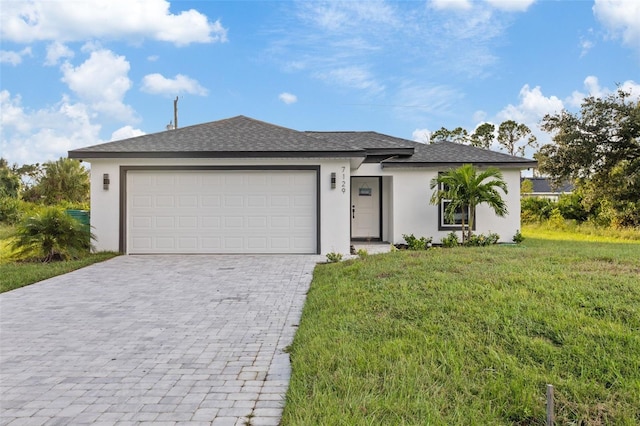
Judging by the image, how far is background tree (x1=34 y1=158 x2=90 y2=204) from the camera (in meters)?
23.4

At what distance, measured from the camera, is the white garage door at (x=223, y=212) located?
10680 millimetres


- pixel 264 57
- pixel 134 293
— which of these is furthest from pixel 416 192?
pixel 134 293

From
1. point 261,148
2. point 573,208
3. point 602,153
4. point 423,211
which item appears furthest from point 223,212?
point 573,208

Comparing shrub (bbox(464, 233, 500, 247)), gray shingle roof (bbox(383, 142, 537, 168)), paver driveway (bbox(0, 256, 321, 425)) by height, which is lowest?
paver driveway (bbox(0, 256, 321, 425))

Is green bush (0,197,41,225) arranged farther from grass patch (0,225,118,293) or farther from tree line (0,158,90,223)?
grass patch (0,225,118,293)

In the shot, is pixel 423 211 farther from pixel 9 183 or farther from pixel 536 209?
pixel 9 183

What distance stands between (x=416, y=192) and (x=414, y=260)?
5.95m

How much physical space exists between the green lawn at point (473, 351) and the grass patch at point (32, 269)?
561 centimetres

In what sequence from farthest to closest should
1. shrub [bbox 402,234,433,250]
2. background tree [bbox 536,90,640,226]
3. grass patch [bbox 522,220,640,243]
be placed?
background tree [bbox 536,90,640,226]
grass patch [bbox 522,220,640,243]
shrub [bbox 402,234,433,250]

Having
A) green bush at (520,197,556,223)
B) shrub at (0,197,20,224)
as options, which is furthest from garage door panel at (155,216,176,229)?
green bush at (520,197,556,223)

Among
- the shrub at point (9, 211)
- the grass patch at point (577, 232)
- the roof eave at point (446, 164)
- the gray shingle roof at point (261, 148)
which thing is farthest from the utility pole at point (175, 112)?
the grass patch at point (577, 232)

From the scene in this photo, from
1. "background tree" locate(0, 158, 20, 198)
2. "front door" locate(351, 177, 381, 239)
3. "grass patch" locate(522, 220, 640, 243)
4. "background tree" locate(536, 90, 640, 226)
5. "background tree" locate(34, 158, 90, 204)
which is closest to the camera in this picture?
"front door" locate(351, 177, 381, 239)

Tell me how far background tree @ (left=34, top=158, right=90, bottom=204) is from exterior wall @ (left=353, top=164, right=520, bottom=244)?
19709 millimetres

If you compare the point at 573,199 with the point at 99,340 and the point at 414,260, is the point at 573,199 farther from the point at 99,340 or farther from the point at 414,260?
the point at 99,340
